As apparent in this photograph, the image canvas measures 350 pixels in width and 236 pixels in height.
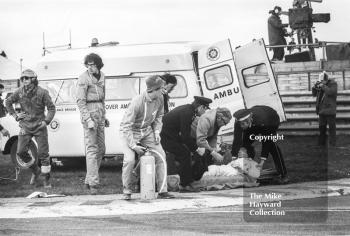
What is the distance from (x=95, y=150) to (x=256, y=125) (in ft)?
8.10

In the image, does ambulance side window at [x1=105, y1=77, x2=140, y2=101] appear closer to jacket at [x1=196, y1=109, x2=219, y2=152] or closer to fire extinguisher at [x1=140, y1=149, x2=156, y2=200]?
jacket at [x1=196, y1=109, x2=219, y2=152]

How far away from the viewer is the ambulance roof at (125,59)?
16.6 metres

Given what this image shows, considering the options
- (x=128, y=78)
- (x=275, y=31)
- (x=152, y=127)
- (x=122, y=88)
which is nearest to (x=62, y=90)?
(x=122, y=88)

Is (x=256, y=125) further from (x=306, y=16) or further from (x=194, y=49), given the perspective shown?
(x=306, y=16)

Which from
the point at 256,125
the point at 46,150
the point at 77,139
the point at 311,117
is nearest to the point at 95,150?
the point at 46,150

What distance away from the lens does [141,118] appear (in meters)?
11.9

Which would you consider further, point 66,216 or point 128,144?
point 128,144

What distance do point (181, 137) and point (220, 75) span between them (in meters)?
4.42

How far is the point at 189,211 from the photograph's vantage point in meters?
10.6

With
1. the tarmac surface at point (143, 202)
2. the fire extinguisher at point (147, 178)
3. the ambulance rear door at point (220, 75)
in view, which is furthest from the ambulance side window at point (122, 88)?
the fire extinguisher at point (147, 178)

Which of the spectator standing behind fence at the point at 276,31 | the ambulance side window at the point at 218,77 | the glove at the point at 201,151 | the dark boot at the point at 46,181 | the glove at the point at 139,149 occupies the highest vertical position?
the spectator standing behind fence at the point at 276,31

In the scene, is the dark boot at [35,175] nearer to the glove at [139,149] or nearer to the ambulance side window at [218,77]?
the glove at [139,149]

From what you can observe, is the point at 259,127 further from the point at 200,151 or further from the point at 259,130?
the point at 200,151

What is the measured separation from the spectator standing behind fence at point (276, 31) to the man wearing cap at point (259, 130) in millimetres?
9640
